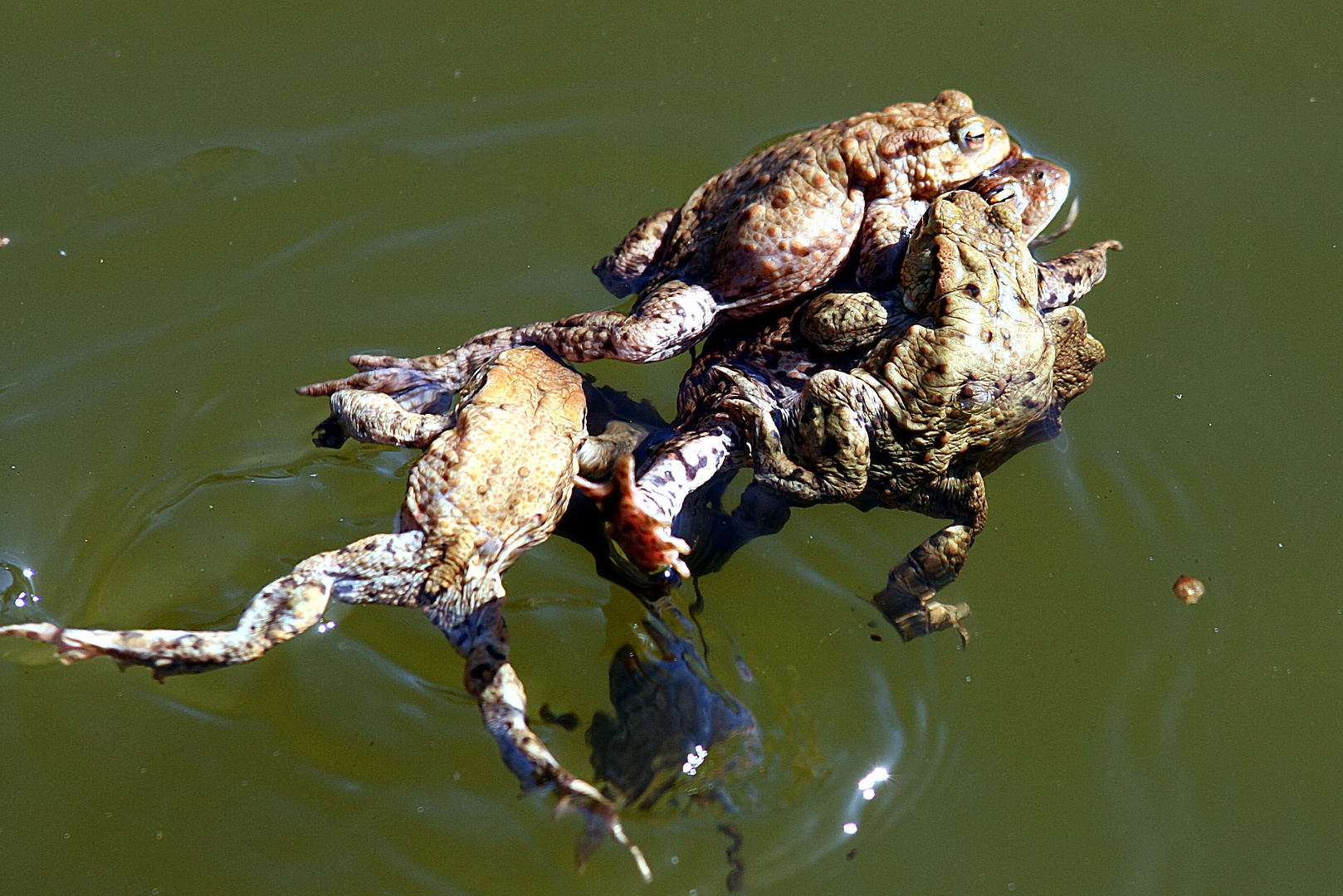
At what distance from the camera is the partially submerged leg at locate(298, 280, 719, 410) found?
403cm

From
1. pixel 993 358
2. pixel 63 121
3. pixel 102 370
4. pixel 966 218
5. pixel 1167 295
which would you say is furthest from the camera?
pixel 63 121

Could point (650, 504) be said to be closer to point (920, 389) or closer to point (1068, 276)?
point (920, 389)

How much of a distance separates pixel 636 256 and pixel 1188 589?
295 cm

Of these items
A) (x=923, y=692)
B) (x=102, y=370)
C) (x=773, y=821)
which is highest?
(x=102, y=370)

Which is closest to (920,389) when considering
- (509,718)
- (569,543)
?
(569,543)

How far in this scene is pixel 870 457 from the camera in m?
3.75

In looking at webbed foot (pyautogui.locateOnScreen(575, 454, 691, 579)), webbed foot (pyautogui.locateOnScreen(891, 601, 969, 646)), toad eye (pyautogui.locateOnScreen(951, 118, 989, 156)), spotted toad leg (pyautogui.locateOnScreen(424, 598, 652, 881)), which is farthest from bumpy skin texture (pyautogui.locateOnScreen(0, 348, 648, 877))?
toad eye (pyautogui.locateOnScreen(951, 118, 989, 156))

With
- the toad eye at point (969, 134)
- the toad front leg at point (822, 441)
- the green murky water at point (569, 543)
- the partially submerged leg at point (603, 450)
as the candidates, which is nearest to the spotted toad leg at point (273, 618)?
the green murky water at point (569, 543)

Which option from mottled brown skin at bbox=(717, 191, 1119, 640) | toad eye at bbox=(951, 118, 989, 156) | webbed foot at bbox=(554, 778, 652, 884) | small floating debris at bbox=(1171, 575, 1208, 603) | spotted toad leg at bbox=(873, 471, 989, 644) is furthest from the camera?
small floating debris at bbox=(1171, 575, 1208, 603)

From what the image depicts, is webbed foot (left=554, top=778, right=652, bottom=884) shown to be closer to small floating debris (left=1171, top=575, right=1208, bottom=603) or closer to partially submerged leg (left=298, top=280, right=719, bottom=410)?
partially submerged leg (left=298, top=280, right=719, bottom=410)

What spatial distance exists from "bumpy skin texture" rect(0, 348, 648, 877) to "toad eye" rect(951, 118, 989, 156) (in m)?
2.01

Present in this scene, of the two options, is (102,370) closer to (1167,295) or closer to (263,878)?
(263,878)

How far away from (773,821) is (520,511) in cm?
154

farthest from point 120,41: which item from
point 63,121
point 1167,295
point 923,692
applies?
point 1167,295
